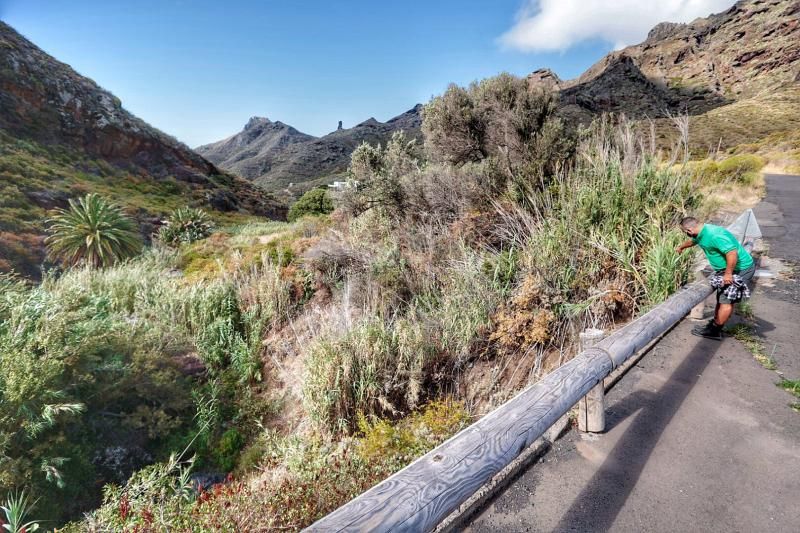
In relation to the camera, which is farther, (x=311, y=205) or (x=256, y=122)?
(x=256, y=122)

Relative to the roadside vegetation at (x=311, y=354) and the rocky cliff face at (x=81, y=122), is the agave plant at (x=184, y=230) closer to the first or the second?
the roadside vegetation at (x=311, y=354)

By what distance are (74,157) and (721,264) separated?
41.2m

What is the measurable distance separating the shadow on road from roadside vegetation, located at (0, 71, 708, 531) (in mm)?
1099

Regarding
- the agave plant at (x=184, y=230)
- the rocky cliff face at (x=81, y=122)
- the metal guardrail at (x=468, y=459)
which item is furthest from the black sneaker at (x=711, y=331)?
the rocky cliff face at (x=81, y=122)

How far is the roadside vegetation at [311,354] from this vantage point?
319 centimetres

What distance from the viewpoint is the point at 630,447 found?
259cm

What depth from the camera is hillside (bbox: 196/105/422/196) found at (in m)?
91.5

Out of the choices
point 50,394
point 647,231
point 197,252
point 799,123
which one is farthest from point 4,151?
point 799,123

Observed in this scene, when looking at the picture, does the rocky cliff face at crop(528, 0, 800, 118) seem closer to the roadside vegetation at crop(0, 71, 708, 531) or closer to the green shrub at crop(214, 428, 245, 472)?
the roadside vegetation at crop(0, 71, 708, 531)

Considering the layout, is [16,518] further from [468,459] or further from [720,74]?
[720,74]

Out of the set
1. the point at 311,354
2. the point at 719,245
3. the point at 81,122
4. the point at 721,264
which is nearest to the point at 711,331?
the point at 721,264

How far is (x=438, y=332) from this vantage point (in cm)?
473

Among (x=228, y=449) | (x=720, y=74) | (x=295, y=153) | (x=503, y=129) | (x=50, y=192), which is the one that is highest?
(x=720, y=74)

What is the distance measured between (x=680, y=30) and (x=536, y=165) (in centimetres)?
18721
